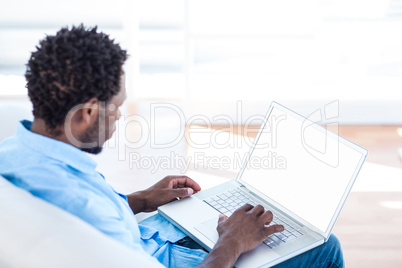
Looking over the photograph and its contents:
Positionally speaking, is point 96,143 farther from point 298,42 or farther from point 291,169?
point 298,42

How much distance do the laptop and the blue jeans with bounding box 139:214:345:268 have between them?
32 mm

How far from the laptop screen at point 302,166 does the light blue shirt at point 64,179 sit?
499 millimetres

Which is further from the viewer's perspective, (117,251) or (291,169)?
(291,169)

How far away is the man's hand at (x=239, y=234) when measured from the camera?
1.19m

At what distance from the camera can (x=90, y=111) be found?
115cm

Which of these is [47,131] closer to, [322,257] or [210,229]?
[210,229]

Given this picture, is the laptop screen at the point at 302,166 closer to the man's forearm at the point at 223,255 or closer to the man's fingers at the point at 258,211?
the man's fingers at the point at 258,211

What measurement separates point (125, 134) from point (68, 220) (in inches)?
91.6

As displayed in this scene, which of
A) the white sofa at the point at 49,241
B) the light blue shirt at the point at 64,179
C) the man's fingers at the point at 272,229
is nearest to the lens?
the white sofa at the point at 49,241

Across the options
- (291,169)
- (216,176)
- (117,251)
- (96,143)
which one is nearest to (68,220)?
(117,251)

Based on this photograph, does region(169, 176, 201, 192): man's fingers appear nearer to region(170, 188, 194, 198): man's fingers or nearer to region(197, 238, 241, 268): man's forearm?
region(170, 188, 194, 198): man's fingers

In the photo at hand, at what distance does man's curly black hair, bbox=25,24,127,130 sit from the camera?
1083 mm

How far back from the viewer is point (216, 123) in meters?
3.54

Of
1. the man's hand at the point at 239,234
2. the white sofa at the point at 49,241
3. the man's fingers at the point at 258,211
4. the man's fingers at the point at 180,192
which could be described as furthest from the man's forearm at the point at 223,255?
the man's fingers at the point at 180,192
